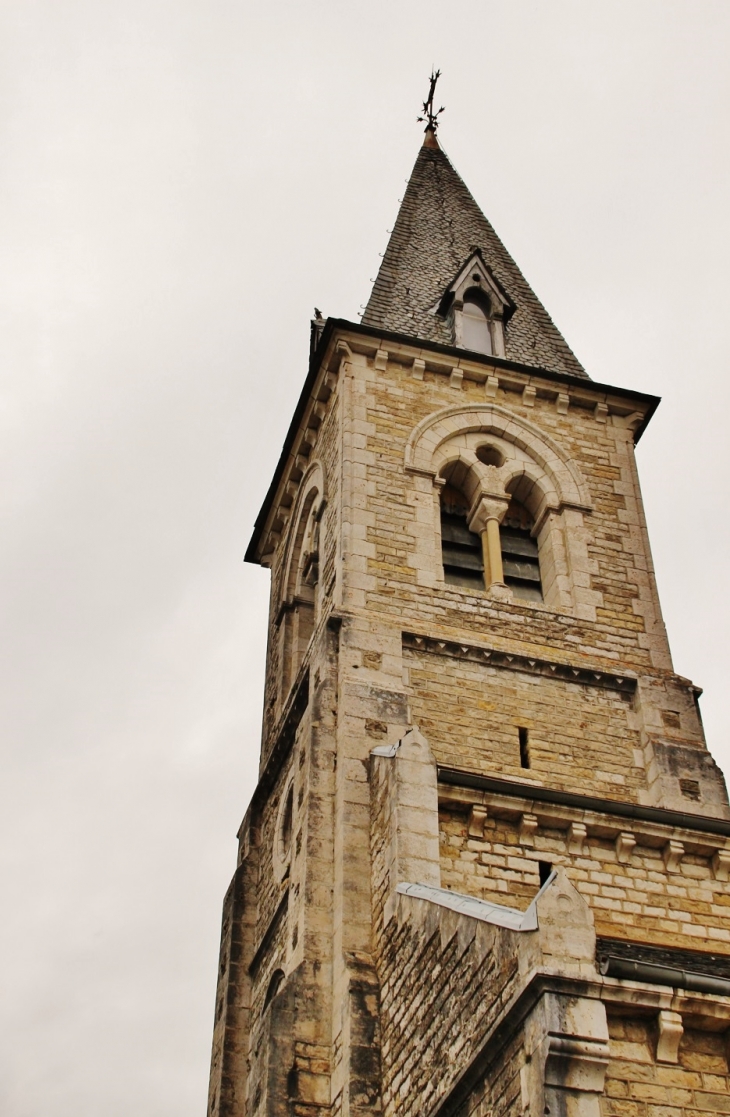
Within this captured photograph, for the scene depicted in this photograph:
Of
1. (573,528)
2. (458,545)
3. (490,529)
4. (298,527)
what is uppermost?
(298,527)

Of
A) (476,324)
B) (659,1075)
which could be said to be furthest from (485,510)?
(659,1075)

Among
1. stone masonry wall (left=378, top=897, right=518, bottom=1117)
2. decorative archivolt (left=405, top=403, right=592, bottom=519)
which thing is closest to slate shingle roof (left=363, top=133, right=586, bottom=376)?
decorative archivolt (left=405, top=403, right=592, bottom=519)

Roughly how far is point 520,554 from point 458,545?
2.70 feet

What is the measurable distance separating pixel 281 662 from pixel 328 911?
606 cm

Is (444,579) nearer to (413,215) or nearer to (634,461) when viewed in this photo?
(634,461)

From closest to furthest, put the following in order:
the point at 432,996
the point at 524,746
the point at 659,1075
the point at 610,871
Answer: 1. the point at 659,1075
2. the point at 432,996
3. the point at 610,871
4. the point at 524,746

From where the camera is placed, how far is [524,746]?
Result: 14.9 metres

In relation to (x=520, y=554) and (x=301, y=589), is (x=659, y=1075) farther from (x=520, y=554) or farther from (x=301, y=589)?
(x=301, y=589)

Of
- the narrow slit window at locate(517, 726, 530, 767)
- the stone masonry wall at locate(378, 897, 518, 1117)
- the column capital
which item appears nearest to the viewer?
the stone masonry wall at locate(378, 897, 518, 1117)

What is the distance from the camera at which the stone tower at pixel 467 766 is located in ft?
28.0

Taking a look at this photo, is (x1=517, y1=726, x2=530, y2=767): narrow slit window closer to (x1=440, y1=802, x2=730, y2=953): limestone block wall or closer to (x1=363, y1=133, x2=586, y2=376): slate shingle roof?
(x1=440, y1=802, x2=730, y2=953): limestone block wall

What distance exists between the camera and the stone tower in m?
8.55

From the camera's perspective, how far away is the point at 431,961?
10.7 meters

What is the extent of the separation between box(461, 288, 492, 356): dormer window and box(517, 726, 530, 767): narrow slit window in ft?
21.6
